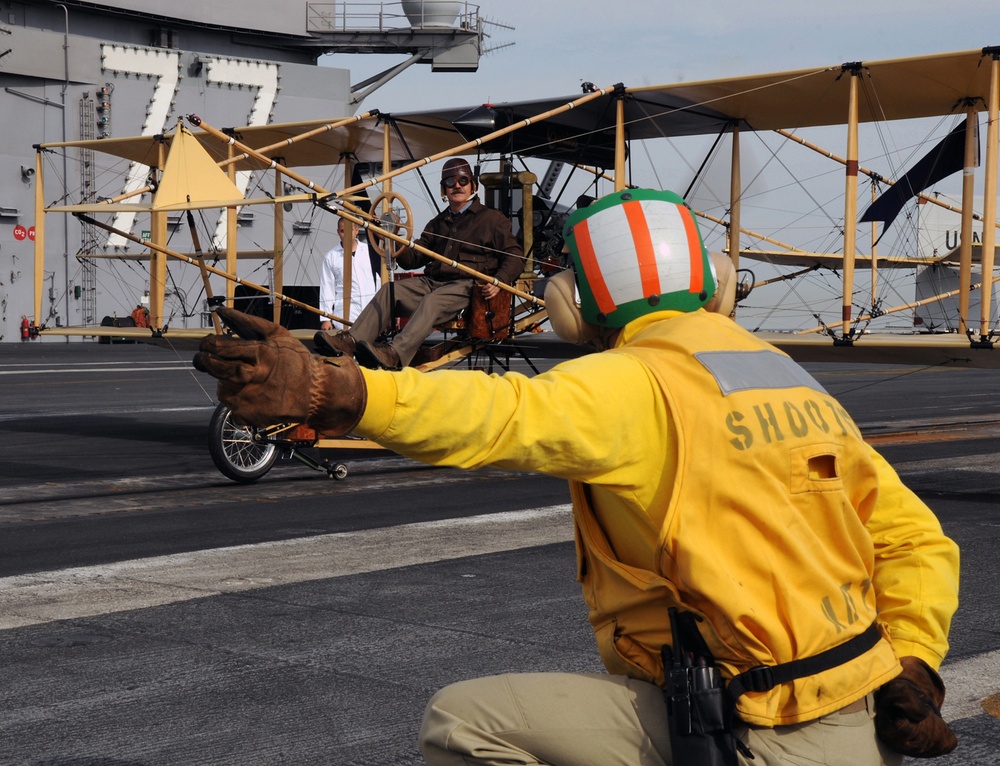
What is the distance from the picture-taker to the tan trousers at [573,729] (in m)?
2.23

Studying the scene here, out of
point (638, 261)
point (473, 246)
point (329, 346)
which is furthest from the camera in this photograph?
point (473, 246)

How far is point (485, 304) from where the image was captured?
41.5ft

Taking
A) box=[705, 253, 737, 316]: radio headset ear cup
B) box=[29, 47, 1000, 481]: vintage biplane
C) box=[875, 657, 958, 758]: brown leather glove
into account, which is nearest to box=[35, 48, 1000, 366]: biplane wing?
box=[29, 47, 1000, 481]: vintage biplane

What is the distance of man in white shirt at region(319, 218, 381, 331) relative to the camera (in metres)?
14.7

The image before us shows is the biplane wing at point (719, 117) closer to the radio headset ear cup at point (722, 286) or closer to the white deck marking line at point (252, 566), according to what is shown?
the white deck marking line at point (252, 566)

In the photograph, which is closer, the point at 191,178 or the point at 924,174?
the point at 191,178

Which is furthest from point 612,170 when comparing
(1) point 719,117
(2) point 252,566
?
(2) point 252,566

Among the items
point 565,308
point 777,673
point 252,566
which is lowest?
point 252,566

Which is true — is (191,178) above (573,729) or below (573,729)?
above

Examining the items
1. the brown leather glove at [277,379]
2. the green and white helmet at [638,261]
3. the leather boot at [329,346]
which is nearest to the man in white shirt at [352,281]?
the green and white helmet at [638,261]

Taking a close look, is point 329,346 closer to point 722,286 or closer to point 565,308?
point 565,308

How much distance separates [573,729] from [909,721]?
62 cm

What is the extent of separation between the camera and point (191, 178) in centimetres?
1322

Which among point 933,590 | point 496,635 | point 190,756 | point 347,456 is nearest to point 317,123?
point 347,456
